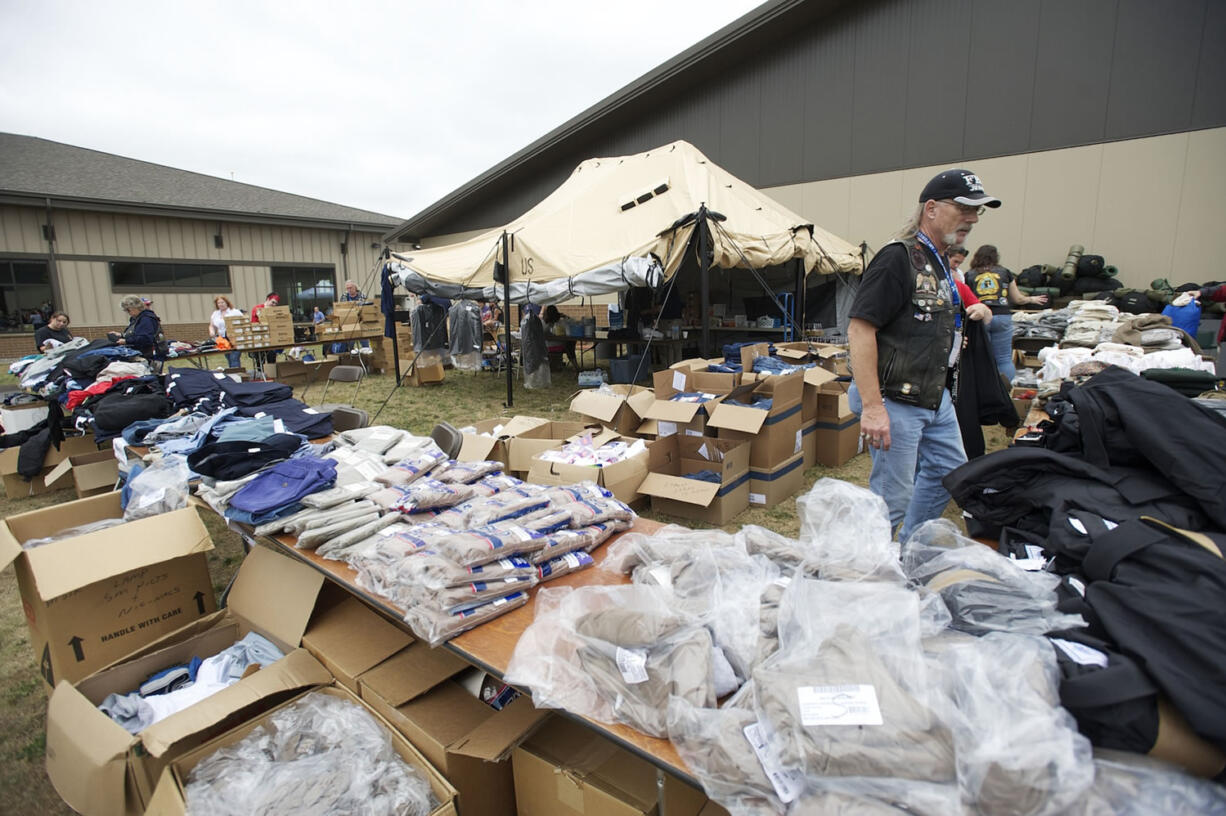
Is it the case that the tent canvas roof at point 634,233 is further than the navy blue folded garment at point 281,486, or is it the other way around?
the tent canvas roof at point 634,233

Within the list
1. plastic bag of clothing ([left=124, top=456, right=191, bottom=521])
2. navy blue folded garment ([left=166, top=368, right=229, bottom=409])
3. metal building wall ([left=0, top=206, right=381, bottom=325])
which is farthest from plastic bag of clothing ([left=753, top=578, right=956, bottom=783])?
metal building wall ([left=0, top=206, right=381, bottom=325])

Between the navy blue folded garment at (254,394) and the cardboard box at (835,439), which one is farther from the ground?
the navy blue folded garment at (254,394)

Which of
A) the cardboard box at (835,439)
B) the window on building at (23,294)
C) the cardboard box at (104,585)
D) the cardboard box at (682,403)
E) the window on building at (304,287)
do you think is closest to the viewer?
the cardboard box at (104,585)

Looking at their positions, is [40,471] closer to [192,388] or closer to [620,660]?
[192,388]

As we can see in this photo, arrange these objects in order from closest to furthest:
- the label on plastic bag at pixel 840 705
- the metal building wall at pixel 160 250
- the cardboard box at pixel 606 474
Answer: the label on plastic bag at pixel 840 705 → the cardboard box at pixel 606 474 → the metal building wall at pixel 160 250

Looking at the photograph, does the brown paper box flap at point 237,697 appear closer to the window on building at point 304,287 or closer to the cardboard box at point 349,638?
the cardboard box at point 349,638

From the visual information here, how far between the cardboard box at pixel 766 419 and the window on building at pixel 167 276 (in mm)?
17192

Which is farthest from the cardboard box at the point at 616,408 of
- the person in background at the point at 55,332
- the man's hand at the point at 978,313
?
the person in background at the point at 55,332

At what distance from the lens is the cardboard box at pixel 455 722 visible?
1.69 m

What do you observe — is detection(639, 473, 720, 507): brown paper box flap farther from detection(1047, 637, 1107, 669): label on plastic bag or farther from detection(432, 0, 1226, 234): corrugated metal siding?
detection(432, 0, 1226, 234): corrugated metal siding

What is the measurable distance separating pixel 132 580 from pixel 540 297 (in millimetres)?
5257

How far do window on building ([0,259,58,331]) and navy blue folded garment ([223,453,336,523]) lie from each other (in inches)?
636

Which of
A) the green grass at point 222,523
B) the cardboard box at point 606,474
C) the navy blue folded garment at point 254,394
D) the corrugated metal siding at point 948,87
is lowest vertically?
the green grass at point 222,523

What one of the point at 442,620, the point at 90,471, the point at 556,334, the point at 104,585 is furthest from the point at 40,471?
the point at 556,334
